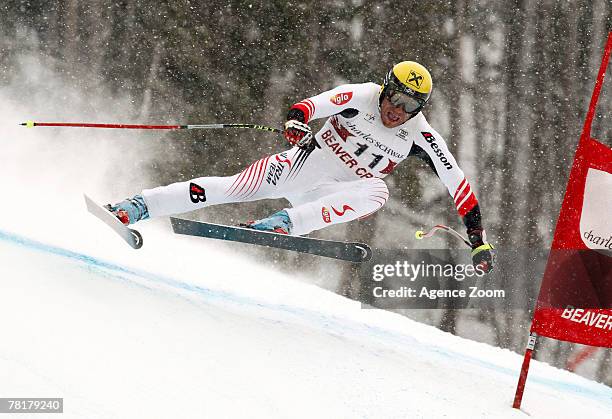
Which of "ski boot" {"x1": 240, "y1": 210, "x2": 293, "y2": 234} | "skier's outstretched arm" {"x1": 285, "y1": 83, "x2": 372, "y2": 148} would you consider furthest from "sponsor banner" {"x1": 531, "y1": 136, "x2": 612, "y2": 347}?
"ski boot" {"x1": 240, "y1": 210, "x2": 293, "y2": 234}

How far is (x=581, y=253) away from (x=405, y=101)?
1.44m

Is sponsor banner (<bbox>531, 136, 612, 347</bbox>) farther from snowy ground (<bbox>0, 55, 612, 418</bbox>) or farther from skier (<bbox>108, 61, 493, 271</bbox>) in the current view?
skier (<bbox>108, 61, 493, 271</bbox>)

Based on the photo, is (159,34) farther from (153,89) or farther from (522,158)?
(522,158)

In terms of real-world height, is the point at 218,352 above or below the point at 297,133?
below

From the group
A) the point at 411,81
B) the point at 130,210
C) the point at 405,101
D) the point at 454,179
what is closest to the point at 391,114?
the point at 405,101

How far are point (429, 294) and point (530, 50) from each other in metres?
5.33

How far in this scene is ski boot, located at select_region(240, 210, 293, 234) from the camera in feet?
18.8

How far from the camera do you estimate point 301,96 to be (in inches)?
658

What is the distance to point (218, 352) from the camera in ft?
15.4

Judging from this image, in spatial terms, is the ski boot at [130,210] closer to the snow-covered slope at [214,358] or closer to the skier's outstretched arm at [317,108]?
the snow-covered slope at [214,358]

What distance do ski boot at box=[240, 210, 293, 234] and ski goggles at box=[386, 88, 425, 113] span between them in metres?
1.02

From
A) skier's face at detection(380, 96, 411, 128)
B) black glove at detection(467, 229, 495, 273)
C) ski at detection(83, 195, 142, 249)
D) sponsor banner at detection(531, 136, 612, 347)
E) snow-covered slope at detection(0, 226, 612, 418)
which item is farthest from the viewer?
black glove at detection(467, 229, 495, 273)

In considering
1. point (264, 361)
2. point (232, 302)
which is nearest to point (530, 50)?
point (232, 302)

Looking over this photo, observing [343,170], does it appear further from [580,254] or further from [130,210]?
[580,254]
